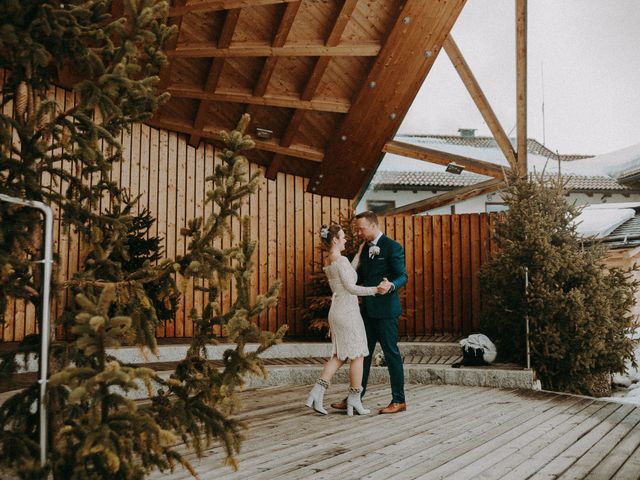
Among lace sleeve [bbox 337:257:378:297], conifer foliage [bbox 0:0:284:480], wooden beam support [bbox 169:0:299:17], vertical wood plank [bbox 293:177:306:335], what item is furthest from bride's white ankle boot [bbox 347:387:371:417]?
vertical wood plank [bbox 293:177:306:335]

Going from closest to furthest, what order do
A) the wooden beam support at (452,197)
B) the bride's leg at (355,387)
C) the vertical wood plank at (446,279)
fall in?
the bride's leg at (355,387) → the vertical wood plank at (446,279) → the wooden beam support at (452,197)

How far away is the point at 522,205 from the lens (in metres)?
7.33

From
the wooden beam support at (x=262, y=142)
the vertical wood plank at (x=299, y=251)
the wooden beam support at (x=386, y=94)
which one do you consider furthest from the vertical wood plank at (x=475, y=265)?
the vertical wood plank at (x=299, y=251)

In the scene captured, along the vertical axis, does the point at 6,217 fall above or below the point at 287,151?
below

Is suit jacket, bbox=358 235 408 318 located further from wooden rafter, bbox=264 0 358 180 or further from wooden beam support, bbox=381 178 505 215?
wooden beam support, bbox=381 178 505 215

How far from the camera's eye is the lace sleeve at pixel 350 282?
510cm

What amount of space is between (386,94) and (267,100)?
5.85 feet

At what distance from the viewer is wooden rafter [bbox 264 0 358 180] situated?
762cm

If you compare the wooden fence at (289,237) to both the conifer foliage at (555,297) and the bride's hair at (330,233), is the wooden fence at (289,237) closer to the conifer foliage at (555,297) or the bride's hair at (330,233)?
the conifer foliage at (555,297)

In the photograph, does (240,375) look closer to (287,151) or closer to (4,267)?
(4,267)

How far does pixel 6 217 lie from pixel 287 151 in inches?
300

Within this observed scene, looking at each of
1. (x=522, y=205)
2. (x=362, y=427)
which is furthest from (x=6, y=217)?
(x=522, y=205)

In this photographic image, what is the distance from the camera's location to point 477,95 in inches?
359

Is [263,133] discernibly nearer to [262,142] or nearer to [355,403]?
[262,142]
